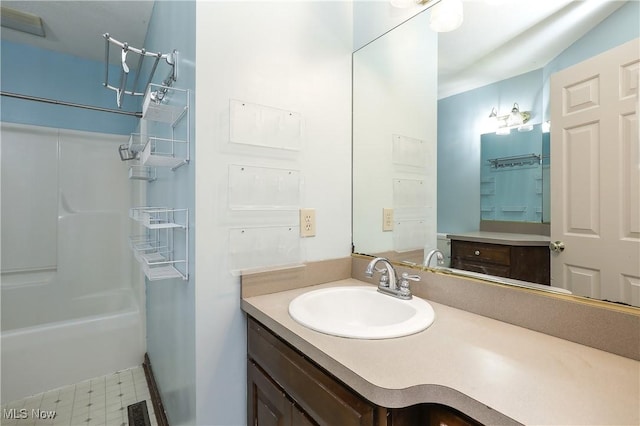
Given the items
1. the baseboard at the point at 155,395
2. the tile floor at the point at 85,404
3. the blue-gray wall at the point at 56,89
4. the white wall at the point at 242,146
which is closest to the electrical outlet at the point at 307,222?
the white wall at the point at 242,146

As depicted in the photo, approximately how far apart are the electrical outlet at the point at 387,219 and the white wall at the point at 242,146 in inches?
9.2

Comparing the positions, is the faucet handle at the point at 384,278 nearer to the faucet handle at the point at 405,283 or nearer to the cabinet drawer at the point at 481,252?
the faucet handle at the point at 405,283

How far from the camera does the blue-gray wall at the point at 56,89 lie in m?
2.25

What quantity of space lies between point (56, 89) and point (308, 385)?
2.94m

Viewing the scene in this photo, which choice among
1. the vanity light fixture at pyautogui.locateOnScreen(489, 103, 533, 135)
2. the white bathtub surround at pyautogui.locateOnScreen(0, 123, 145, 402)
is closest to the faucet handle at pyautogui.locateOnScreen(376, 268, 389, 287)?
the vanity light fixture at pyautogui.locateOnScreen(489, 103, 533, 135)

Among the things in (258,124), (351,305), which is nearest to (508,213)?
(351,305)

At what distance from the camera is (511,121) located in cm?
102

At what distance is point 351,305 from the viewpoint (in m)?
1.28

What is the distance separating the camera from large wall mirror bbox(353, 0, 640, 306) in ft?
3.01

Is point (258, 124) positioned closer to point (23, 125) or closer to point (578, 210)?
point (578, 210)

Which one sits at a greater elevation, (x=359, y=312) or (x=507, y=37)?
(x=507, y=37)

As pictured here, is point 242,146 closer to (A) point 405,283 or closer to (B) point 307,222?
(B) point 307,222

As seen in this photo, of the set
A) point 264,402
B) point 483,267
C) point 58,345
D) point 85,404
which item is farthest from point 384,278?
point 58,345

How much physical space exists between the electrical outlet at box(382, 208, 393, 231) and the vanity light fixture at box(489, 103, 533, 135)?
23.3 inches
